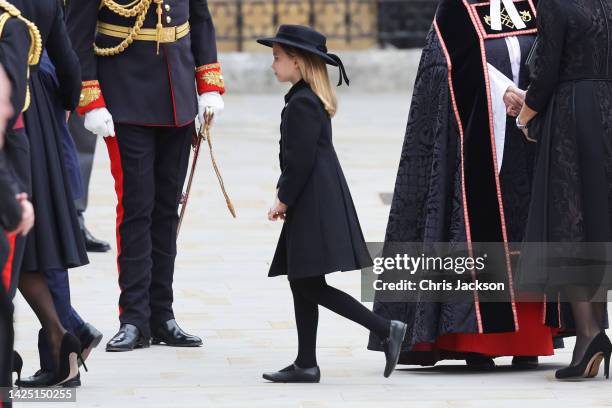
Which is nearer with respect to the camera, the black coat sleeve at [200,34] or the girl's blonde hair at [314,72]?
→ the girl's blonde hair at [314,72]

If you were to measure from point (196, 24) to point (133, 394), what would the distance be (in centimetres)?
179

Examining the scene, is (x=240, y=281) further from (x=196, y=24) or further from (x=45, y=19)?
(x=45, y=19)

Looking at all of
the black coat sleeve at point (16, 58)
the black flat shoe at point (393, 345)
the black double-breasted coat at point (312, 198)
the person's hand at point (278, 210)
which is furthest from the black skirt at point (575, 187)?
the black coat sleeve at point (16, 58)

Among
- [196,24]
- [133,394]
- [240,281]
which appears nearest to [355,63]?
[240,281]

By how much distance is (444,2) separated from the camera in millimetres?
6492

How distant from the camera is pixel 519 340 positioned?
6.43 meters

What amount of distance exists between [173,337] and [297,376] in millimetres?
931

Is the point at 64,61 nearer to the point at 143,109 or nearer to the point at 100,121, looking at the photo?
the point at 100,121

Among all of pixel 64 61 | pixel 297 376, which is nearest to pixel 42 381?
pixel 297 376

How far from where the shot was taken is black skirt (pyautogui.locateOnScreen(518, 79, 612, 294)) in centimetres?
615

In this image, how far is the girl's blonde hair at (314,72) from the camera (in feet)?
19.8

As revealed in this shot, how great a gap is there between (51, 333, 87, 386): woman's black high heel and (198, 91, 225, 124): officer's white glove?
1.36 meters

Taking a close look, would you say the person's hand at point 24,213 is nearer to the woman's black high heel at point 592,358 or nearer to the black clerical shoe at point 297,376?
the black clerical shoe at point 297,376

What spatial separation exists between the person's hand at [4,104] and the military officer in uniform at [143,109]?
5.09 feet
